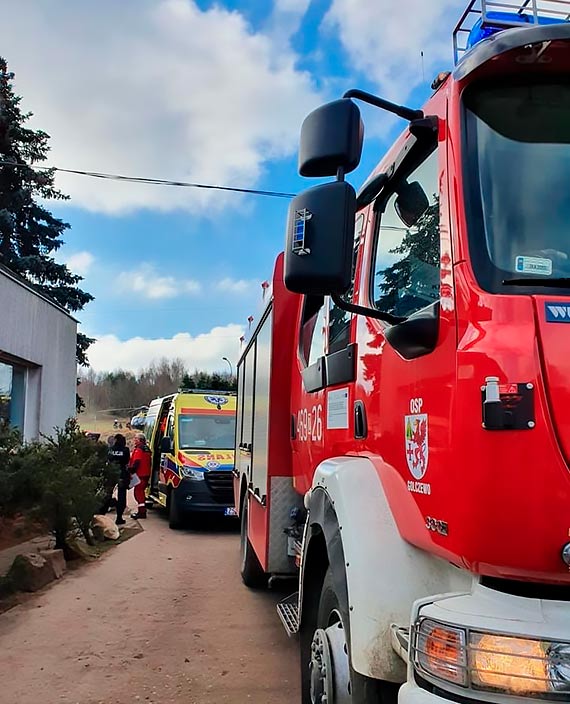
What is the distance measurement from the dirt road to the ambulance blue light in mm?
3939

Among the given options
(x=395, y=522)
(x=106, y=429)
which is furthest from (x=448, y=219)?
(x=106, y=429)

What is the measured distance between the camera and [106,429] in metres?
44.2

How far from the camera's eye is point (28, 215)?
24.9m

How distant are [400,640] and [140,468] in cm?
1247

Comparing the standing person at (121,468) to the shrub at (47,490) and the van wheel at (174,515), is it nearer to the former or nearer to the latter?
the van wheel at (174,515)

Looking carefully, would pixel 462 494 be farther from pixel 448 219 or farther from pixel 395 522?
pixel 448 219

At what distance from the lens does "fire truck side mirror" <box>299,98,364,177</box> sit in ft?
7.72

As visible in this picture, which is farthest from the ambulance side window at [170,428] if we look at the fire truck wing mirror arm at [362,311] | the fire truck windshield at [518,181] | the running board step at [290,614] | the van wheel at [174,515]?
the fire truck windshield at [518,181]

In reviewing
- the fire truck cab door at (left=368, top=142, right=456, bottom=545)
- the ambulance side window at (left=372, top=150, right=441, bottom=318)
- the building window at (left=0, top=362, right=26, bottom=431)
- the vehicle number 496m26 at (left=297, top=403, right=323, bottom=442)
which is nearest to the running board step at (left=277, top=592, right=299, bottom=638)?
the vehicle number 496m26 at (left=297, top=403, right=323, bottom=442)

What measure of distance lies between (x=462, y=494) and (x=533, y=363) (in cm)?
42

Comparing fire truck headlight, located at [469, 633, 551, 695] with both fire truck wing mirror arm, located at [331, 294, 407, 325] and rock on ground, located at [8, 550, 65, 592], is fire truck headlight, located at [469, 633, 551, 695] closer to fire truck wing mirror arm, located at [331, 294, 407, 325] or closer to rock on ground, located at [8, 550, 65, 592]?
fire truck wing mirror arm, located at [331, 294, 407, 325]

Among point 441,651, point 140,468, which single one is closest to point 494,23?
point 441,651

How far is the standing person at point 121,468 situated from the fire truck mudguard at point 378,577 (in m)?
10.3

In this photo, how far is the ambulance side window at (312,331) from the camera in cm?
407
